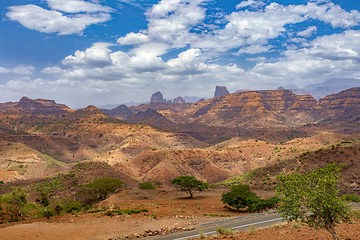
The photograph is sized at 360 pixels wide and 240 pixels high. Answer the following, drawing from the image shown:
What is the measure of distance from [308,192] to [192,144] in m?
151

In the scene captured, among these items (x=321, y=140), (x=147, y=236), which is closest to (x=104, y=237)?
(x=147, y=236)

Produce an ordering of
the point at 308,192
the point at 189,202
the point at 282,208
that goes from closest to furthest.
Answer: the point at 308,192
the point at 282,208
the point at 189,202

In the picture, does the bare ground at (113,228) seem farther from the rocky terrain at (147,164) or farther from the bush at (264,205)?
the bush at (264,205)

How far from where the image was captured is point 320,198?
11.8 m

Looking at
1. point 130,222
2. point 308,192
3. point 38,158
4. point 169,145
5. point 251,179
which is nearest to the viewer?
point 308,192

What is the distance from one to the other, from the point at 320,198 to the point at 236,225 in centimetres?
1213

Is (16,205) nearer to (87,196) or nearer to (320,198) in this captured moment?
(87,196)

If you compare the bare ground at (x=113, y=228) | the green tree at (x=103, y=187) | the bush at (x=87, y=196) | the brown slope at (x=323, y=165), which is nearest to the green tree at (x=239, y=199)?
the bare ground at (x=113, y=228)

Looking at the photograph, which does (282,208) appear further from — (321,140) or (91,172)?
(321,140)

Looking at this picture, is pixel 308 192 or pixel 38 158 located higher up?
pixel 308 192

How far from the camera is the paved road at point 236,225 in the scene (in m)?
19.6

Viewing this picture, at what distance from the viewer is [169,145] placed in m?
151

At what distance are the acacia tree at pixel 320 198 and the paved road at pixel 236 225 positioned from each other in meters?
8.84

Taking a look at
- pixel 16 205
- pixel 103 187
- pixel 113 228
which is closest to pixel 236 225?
pixel 113 228
